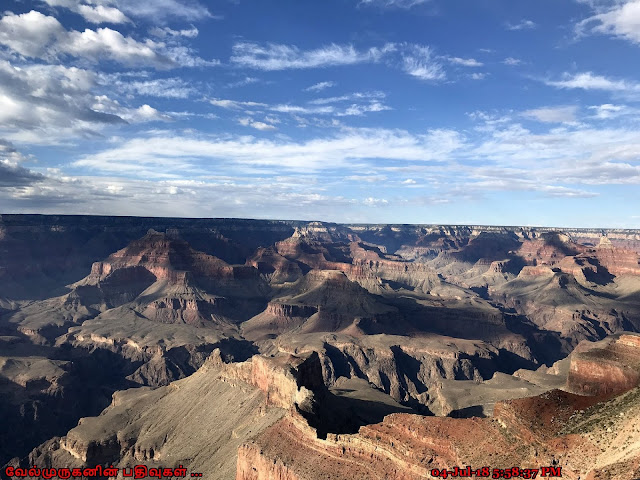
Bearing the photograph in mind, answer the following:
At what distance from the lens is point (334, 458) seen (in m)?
64.2

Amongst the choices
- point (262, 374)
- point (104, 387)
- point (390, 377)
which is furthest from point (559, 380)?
point (104, 387)

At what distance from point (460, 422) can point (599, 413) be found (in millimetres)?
16448

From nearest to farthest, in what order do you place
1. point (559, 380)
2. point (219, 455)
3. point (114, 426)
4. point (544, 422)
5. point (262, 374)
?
point (544, 422) → point (219, 455) → point (262, 374) → point (114, 426) → point (559, 380)

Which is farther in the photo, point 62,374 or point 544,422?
point 62,374

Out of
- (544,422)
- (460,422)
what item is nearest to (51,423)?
(460,422)

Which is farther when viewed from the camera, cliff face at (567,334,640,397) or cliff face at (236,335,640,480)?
cliff face at (567,334,640,397)

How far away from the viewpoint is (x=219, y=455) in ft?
297

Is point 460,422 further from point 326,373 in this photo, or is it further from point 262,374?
point 326,373

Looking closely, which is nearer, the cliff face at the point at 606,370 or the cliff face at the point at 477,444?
the cliff face at the point at 477,444

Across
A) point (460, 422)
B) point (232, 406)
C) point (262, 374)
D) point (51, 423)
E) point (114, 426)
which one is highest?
point (460, 422)

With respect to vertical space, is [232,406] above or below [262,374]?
below

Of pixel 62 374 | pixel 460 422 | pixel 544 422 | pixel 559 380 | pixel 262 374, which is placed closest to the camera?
pixel 544 422

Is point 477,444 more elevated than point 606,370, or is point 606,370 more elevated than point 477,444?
point 606,370

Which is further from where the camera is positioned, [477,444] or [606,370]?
[606,370]
